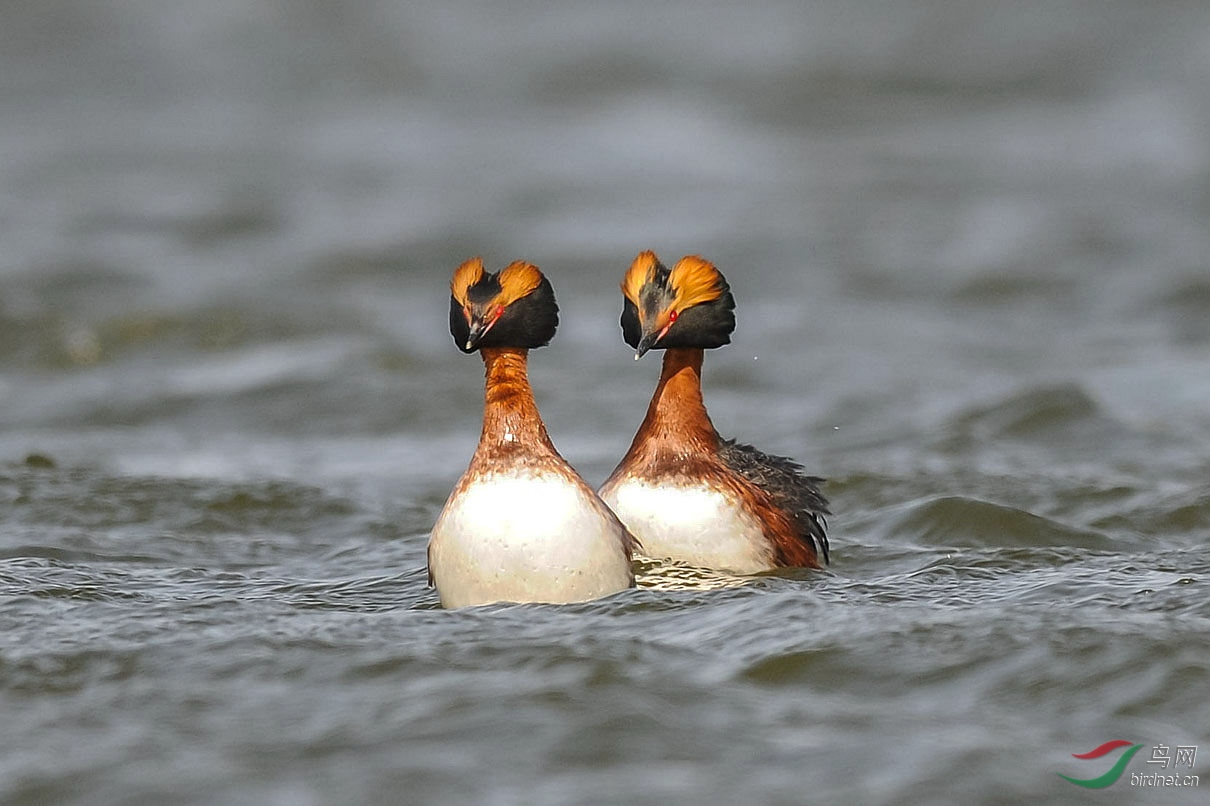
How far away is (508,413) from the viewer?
8.43m

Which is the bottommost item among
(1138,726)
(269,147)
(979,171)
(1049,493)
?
(1138,726)

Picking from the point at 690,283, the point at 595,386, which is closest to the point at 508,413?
the point at 690,283

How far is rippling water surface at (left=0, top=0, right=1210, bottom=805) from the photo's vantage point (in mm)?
6906

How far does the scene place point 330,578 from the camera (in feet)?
33.0

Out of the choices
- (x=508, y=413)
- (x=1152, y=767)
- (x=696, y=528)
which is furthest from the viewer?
(x=696, y=528)

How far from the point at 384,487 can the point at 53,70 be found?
58.7 feet

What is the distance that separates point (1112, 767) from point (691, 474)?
10.6 feet

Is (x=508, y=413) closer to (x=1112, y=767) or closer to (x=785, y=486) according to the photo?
(x=785, y=486)

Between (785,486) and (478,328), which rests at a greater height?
(478,328)

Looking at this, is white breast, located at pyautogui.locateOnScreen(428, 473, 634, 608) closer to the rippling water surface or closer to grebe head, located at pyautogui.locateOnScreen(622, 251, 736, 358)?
the rippling water surface

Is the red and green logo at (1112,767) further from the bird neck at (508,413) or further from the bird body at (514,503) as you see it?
the bird neck at (508,413)

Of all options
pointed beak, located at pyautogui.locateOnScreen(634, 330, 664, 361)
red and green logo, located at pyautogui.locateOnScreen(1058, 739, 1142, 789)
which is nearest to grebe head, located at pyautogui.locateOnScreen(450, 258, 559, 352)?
pointed beak, located at pyautogui.locateOnScreen(634, 330, 664, 361)

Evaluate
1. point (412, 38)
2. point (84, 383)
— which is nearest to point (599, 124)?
point (412, 38)

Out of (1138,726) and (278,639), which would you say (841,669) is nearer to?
(1138,726)
